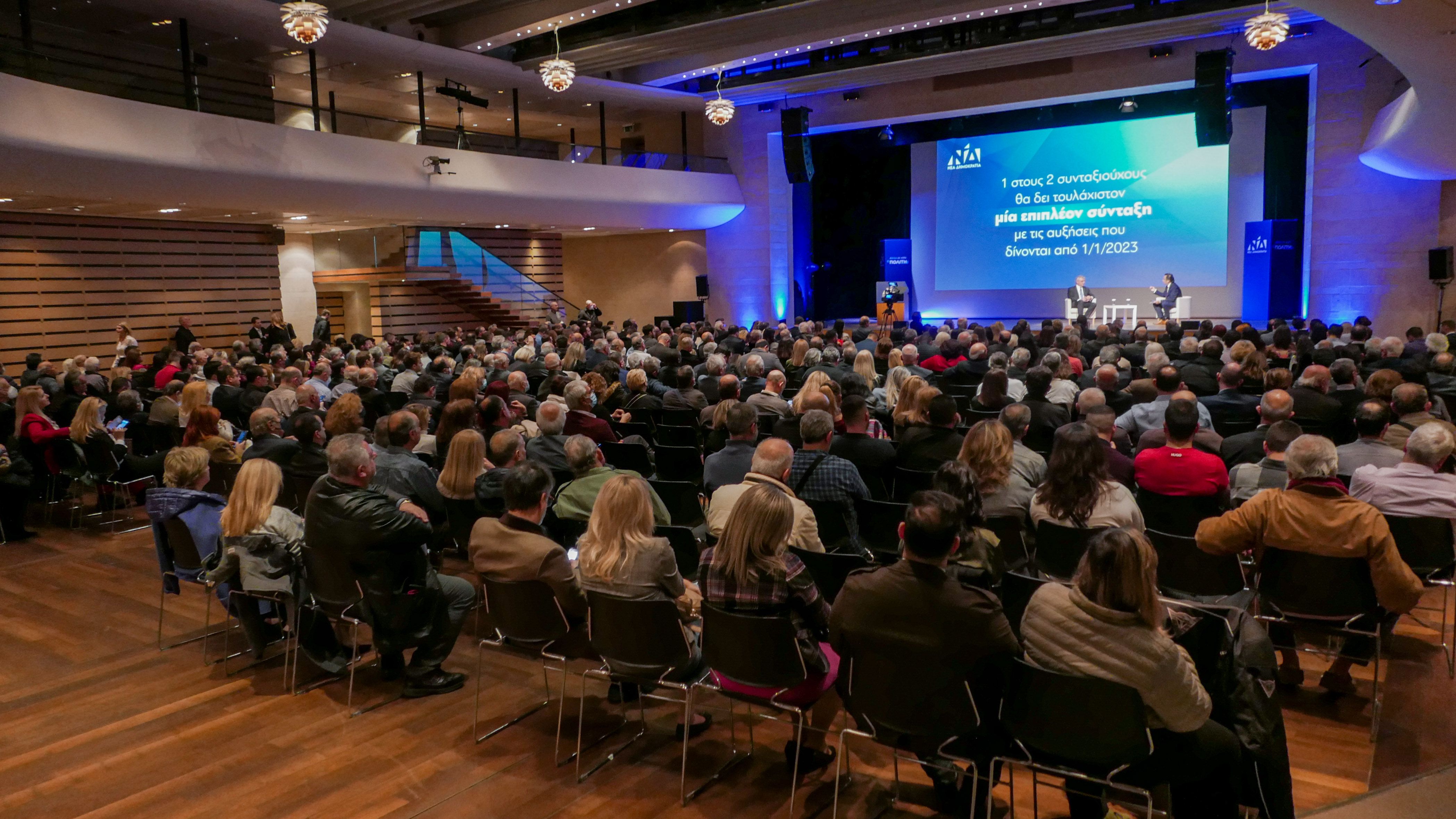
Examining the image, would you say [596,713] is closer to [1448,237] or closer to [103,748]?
[103,748]

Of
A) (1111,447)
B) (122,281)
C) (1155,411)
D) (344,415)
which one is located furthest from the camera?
(122,281)

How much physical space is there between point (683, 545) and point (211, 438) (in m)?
3.68

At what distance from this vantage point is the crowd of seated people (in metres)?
2.79

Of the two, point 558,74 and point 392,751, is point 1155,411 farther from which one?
point 558,74

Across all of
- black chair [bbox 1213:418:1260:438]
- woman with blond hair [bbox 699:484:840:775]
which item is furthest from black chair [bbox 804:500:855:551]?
black chair [bbox 1213:418:1260:438]

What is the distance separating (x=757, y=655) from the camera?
3.15m

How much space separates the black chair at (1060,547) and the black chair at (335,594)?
122 inches

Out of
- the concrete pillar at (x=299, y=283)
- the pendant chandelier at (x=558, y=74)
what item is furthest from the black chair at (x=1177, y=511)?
the concrete pillar at (x=299, y=283)

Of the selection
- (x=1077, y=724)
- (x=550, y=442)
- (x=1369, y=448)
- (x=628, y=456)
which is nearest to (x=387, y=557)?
(x=550, y=442)

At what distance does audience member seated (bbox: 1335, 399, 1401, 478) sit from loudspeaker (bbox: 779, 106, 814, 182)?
47.4 ft

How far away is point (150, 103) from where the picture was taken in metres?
11.8

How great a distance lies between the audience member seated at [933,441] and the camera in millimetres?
5289

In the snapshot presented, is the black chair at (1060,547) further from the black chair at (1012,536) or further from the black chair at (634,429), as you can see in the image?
the black chair at (634,429)

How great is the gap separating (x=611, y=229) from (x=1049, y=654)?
2021cm
